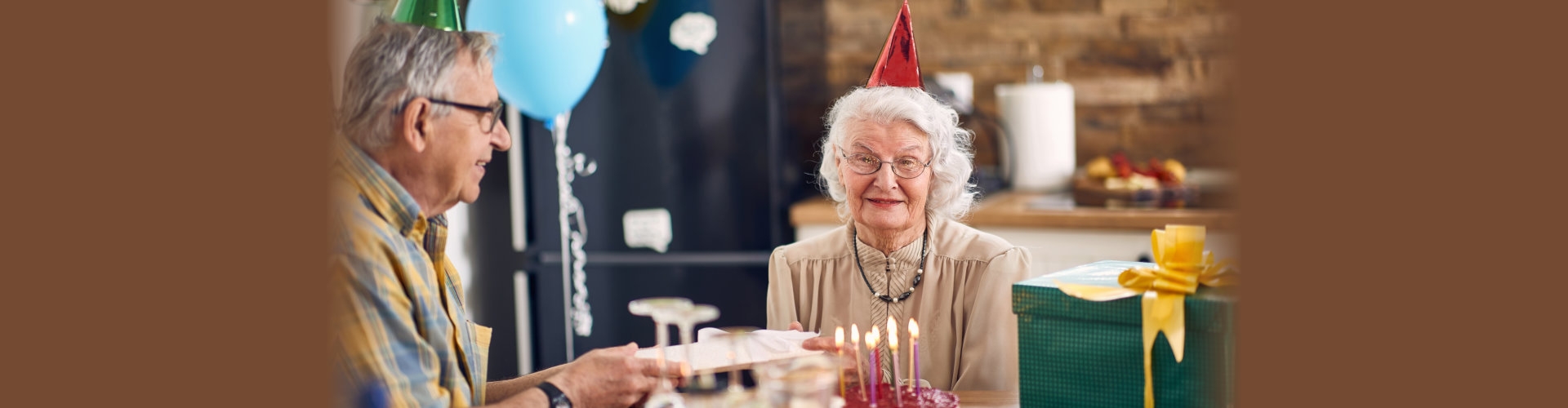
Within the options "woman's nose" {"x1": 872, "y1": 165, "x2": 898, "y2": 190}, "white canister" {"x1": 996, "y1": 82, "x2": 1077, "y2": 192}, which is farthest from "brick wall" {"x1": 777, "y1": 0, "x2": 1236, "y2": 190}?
"woman's nose" {"x1": 872, "y1": 165, "x2": 898, "y2": 190}

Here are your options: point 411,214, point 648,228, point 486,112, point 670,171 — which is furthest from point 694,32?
point 411,214

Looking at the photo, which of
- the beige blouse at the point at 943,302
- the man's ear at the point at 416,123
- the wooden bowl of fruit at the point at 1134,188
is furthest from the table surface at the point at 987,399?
the wooden bowl of fruit at the point at 1134,188

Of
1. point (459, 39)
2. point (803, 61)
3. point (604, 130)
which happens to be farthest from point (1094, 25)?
point (459, 39)

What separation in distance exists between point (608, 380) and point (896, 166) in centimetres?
53

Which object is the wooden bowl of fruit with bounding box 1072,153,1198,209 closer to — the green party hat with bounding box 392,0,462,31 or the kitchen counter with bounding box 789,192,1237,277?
the kitchen counter with bounding box 789,192,1237,277

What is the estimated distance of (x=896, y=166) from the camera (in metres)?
1.59

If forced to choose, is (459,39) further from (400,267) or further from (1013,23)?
(1013,23)

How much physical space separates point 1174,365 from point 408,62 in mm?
862

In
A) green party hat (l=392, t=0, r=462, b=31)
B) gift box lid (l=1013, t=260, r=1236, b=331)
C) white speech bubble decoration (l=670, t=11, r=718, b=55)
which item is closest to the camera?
gift box lid (l=1013, t=260, r=1236, b=331)

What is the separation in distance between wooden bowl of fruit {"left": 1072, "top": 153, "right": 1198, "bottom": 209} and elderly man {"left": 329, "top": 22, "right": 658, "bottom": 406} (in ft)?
5.45

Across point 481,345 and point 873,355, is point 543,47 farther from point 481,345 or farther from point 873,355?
point 873,355

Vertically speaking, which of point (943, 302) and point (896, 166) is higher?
point (896, 166)

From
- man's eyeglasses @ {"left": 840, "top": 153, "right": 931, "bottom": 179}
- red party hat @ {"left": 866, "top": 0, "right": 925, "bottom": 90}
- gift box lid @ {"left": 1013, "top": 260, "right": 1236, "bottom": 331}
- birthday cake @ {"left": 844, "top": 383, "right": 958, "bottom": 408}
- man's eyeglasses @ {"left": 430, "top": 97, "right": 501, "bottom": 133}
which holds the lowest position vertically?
birthday cake @ {"left": 844, "top": 383, "right": 958, "bottom": 408}

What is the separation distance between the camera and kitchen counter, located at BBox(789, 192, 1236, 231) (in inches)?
97.4
